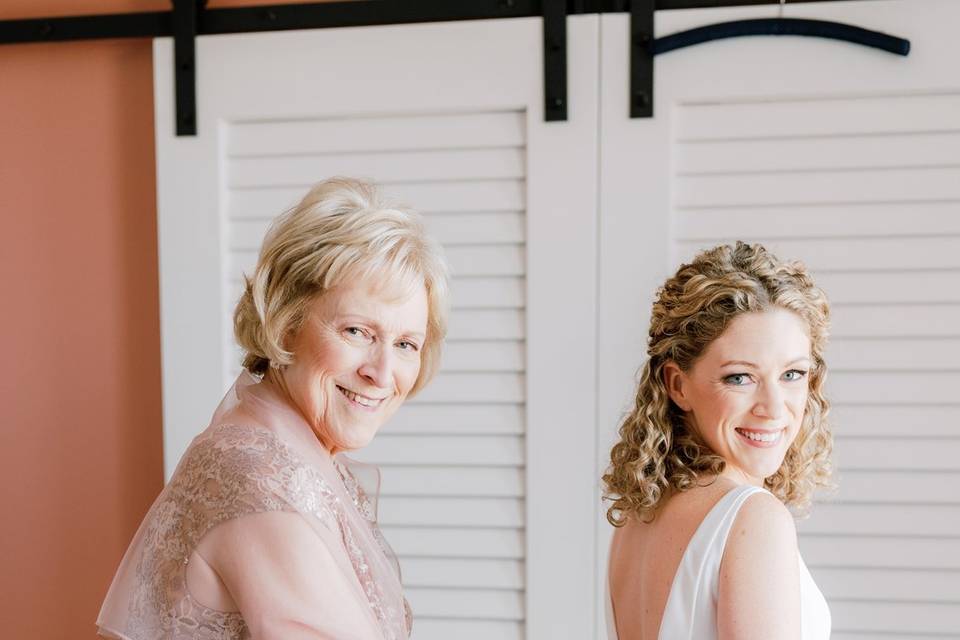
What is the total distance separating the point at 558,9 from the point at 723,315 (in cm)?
98

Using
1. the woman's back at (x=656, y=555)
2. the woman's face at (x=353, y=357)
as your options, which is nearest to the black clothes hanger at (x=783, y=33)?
the woman's face at (x=353, y=357)

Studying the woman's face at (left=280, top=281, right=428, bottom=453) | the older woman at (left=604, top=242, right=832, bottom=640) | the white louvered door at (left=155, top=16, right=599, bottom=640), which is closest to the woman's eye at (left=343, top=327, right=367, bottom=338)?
the woman's face at (left=280, top=281, right=428, bottom=453)

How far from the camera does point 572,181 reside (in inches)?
75.3

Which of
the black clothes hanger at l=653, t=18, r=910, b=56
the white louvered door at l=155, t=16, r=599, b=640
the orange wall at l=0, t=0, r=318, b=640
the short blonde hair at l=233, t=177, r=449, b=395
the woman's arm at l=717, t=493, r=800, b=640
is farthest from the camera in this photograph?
the orange wall at l=0, t=0, r=318, b=640

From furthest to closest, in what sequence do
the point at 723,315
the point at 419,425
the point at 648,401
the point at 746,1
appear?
the point at 419,425, the point at 746,1, the point at 648,401, the point at 723,315

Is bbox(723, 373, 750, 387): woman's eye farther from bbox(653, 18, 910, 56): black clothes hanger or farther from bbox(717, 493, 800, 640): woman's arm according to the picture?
bbox(653, 18, 910, 56): black clothes hanger

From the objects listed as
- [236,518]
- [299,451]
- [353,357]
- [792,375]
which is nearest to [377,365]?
[353,357]

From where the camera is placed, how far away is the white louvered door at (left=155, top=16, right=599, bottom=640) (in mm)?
1924

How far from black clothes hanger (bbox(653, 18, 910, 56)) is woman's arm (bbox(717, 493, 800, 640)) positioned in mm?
1044

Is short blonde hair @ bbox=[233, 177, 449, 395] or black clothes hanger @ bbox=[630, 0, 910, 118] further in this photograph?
black clothes hanger @ bbox=[630, 0, 910, 118]

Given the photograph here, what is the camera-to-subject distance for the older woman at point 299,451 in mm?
1060

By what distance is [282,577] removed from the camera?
1047mm

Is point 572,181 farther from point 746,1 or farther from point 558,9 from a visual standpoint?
point 746,1

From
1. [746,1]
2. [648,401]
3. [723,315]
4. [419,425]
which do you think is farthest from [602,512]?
[746,1]
